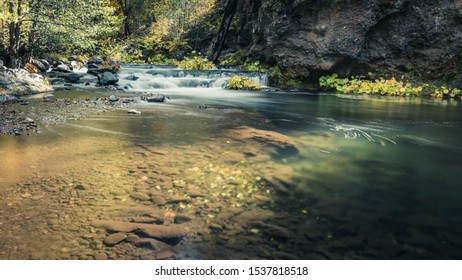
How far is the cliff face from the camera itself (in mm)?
16594

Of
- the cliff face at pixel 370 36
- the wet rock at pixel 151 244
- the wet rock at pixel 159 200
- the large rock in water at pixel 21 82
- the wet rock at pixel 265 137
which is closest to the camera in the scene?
the wet rock at pixel 151 244

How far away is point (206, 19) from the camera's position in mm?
34406

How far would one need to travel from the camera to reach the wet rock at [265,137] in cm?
596

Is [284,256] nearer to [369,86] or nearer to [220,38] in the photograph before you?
[369,86]

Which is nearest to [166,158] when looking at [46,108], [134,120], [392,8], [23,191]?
[23,191]

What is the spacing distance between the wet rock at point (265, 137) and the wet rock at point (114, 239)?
11.2ft

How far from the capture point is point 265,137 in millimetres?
6496

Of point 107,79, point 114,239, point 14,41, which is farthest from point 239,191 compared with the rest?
point 107,79

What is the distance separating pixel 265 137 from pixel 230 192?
2.77 meters

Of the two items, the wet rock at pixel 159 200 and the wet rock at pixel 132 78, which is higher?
the wet rock at pixel 132 78

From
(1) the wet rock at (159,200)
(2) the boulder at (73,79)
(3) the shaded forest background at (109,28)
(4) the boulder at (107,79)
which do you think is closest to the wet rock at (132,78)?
(4) the boulder at (107,79)

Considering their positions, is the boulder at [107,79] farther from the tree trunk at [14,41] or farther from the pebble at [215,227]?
the pebble at [215,227]

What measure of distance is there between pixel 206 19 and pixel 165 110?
26.7 m
